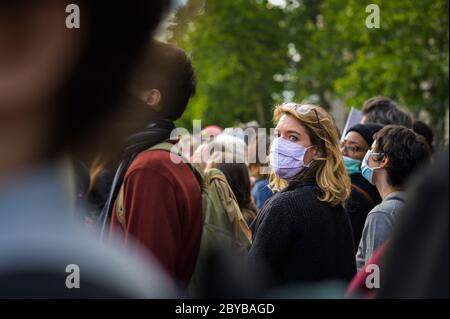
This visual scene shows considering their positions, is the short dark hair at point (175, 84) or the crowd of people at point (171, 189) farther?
the short dark hair at point (175, 84)

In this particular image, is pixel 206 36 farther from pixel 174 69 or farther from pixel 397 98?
pixel 174 69

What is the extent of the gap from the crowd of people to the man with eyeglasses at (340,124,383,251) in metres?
0.01

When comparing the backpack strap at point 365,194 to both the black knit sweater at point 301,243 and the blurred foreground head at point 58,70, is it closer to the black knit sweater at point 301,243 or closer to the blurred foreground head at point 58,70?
the black knit sweater at point 301,243

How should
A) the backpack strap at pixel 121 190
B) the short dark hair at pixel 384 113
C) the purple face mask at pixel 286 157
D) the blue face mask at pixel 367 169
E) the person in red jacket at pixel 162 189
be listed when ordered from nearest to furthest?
the person in red jacket at pixel 162 189 < the backpack strap at pixel 121 190 < the purple face mask at pixel 286 157 < the blue face mask at pixel 367 169 < the short dark hair at pixel 384 113

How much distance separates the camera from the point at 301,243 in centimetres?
364

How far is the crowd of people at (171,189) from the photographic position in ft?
3.50

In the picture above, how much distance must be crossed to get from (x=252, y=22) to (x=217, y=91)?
10.3 ft

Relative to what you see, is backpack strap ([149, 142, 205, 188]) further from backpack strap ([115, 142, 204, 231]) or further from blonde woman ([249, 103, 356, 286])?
blonde woman ([249, 103, 356, 286])

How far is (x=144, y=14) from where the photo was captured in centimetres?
128

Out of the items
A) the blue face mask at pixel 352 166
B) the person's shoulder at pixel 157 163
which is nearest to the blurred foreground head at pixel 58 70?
the person's shoulder at pixel 157 163

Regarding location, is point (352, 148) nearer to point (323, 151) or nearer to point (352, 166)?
point (352, 166)

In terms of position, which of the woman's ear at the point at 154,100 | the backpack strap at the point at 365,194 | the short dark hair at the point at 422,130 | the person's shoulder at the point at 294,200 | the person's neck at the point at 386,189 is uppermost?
the woman's ear at the point at 154,100

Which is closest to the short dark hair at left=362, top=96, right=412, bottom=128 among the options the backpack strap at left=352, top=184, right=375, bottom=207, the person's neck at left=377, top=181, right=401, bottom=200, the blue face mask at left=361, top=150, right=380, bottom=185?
the backpack strap at left=352, top=184, right=375, bottom=207
